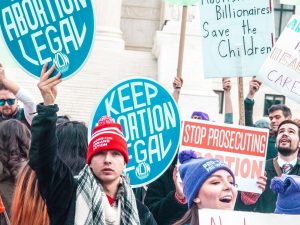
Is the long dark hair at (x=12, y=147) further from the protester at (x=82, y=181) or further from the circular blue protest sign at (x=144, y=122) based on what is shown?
the protester at (x=82, y=181)

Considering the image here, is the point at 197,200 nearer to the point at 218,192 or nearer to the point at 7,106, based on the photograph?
the point at 218,192

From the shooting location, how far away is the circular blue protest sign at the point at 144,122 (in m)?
6.90

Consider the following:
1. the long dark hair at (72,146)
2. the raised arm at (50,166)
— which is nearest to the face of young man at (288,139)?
the long dark hair at (72,146)

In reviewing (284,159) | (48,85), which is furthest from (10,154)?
(284,159)

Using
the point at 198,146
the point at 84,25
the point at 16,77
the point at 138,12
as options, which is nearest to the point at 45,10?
the point at 84,25

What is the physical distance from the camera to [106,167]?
5.21 m

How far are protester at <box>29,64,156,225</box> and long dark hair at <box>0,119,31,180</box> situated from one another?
0.89 metres

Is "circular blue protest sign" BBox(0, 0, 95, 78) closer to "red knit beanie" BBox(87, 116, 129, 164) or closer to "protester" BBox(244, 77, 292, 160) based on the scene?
"red knit beanie" BBox(87, 116, 129, 164)

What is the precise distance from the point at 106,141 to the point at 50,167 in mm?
305

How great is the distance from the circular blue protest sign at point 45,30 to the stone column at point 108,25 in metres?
19.3

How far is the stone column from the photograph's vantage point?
2589 centimetres

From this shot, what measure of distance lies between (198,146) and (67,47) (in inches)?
85.2

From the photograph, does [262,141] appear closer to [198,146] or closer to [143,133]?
[198,146]

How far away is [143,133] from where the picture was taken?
7.00 meters
